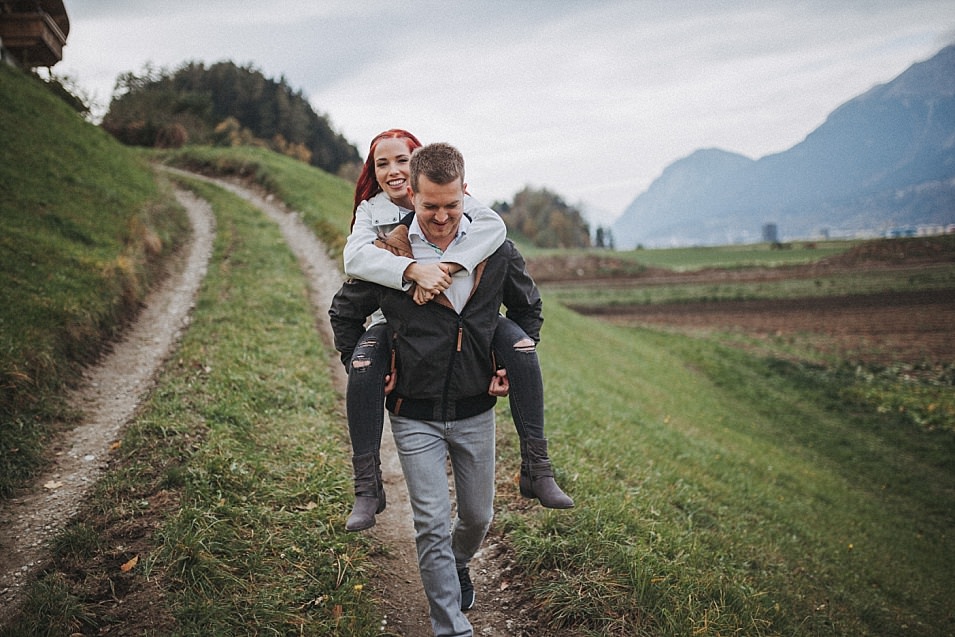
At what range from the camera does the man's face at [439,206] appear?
8.91ft

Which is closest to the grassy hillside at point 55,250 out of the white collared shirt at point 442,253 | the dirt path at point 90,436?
the dirt path at point 90,436

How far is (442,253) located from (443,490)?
4.12 feet

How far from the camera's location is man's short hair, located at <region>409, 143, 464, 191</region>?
8.84 feet

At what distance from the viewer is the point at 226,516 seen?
13.4ft

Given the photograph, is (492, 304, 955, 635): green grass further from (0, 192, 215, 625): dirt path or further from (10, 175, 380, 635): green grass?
(0, 192, 215, 625): dirt path

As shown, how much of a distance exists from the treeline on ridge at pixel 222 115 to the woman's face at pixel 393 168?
3757 cm

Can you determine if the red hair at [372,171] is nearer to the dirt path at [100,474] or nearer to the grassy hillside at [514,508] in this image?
the grassy hillside at [514,508]

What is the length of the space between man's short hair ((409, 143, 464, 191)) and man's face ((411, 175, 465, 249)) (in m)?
0.02

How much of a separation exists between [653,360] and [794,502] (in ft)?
33.2

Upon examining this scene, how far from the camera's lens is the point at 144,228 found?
11992mm

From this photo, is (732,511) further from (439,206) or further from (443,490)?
(439,206)

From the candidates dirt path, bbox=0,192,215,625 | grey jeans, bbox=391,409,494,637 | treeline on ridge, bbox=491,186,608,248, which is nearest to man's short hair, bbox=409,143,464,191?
grey jeans, bbox=391,409,494,637

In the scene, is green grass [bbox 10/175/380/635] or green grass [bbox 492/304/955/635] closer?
green grass [bbox 10/175/380/635]

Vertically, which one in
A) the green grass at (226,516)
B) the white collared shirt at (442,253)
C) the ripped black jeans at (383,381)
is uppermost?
the white collared shirt at (442,253)
